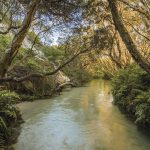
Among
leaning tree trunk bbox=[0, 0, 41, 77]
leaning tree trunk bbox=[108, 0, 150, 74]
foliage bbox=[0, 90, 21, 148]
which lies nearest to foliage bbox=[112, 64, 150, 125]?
leaning tree trunk bbox=[108, 0, 150, 74]

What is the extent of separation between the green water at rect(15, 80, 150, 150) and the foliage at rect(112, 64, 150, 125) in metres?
0.49

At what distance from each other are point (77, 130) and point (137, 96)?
3.00 meters

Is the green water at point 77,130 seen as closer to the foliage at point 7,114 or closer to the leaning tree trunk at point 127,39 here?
the foliage at point 7,114

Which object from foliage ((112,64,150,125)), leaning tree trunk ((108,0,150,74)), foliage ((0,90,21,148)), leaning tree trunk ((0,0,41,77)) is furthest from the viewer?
foliage ((112,64,150,125))

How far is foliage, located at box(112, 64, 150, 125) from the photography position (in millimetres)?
11734

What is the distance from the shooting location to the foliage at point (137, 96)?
11.7 m

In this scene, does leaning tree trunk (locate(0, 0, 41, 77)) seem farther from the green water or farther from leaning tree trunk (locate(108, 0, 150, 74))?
the green water

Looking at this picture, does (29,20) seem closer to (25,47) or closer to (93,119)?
(93,119)

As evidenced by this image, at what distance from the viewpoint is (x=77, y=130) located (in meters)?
12.1

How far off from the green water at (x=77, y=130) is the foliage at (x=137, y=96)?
0.49 metres

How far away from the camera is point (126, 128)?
41.4ft

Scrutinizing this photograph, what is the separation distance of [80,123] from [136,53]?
5667 mm

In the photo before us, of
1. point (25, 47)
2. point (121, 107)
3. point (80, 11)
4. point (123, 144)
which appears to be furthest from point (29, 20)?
point (25, 47)

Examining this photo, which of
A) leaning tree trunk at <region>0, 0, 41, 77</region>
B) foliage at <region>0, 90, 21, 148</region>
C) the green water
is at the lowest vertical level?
the green water
